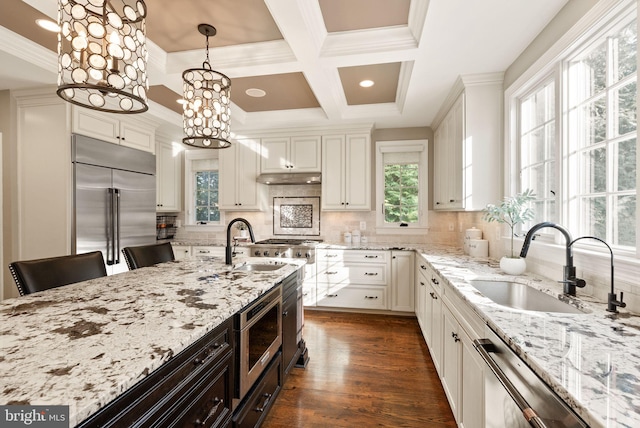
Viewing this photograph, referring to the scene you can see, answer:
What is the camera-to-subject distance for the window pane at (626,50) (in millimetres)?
1416

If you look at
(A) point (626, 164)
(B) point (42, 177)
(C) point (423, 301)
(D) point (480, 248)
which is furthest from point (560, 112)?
(B) point (42, 177)

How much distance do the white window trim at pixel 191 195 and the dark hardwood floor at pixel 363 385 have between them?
8.25ft

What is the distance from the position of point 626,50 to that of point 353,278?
307 cm

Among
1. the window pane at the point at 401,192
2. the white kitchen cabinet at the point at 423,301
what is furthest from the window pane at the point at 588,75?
the window pane at the point at 401,192

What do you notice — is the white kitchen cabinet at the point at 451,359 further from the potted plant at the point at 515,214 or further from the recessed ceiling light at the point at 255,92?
the recessed ceiling light at the point at 255,92

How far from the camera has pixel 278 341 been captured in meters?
1.95

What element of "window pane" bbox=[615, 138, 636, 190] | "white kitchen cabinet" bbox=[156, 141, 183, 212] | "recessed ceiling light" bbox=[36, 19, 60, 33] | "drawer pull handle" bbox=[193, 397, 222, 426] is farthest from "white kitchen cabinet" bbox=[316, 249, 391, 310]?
"recessed ceiling light" bbox=[36, 19, 60, 33]

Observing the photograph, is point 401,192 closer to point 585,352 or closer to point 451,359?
point 451,359

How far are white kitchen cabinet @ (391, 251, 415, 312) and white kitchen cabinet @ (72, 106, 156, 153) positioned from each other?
3.45m

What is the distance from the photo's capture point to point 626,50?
1458 mm

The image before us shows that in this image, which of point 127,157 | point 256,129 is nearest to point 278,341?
point 127,157

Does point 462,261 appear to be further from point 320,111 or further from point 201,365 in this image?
point 320,111

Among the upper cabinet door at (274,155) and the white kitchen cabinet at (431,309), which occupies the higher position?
the upper cabinet door at (274,155)

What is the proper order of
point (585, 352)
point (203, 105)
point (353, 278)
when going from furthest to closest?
1. point (353, 278)
2. point (203, 105)
3. point (585, 352)
